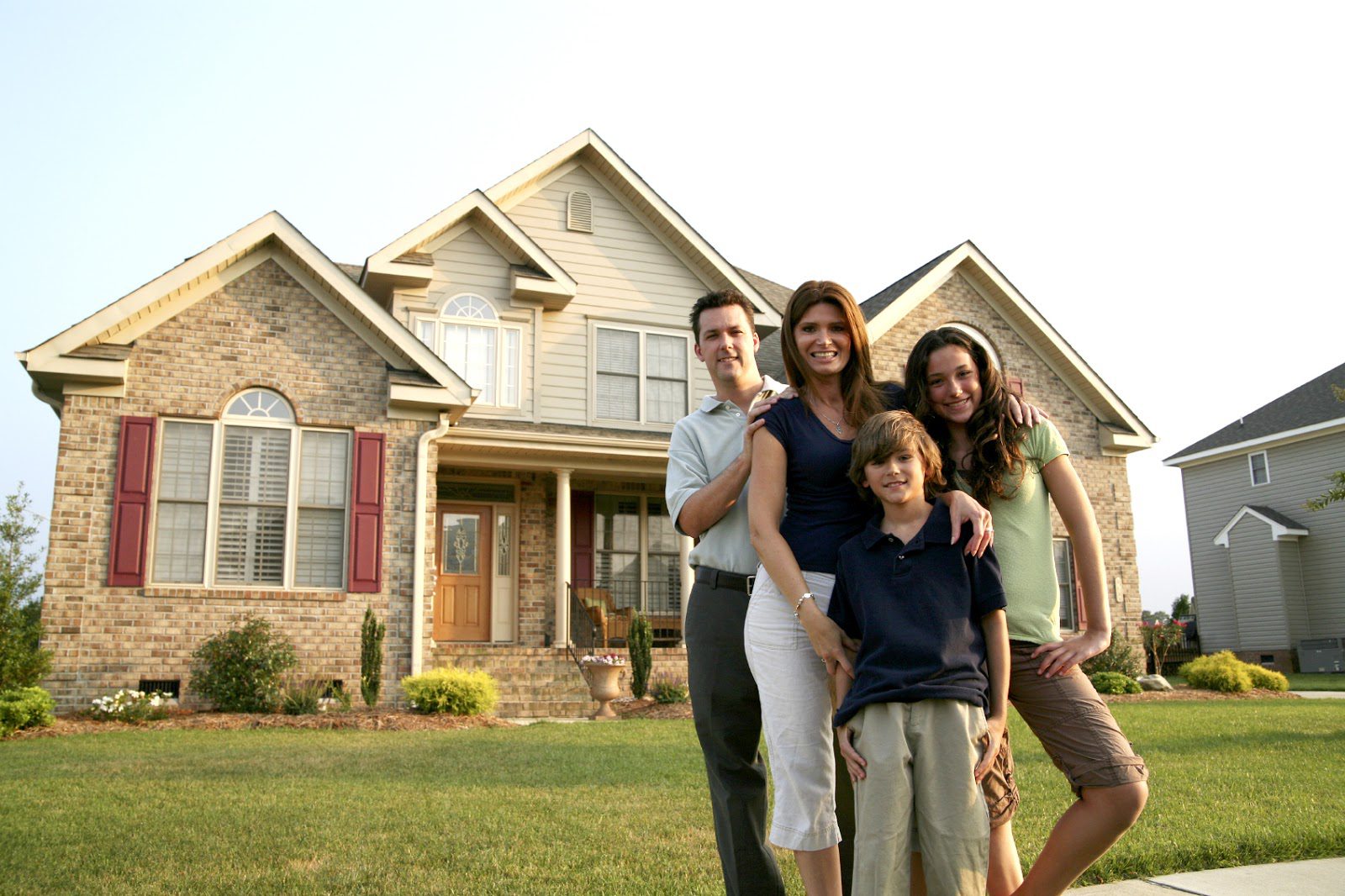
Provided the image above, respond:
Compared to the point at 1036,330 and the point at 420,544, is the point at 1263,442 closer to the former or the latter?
the point at 1036,330

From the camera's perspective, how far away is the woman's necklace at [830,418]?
2.95 meters

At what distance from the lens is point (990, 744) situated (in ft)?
8.49

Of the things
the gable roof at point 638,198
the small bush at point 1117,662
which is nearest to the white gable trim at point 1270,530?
the small bush at point 1117,662

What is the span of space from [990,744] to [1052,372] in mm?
16100

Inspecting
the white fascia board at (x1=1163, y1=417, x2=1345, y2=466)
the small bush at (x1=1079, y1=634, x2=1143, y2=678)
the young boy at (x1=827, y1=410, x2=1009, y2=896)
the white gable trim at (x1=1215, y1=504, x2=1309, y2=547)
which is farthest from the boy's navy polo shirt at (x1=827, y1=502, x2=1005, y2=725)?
the white gable trim at (x1=1215, y1=504, x2=1309, y2=547)

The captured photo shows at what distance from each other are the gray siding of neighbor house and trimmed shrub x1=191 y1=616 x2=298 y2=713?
19.2m

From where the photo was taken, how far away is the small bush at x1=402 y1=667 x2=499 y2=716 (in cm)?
1109

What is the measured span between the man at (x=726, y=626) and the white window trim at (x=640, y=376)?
38.8 ft

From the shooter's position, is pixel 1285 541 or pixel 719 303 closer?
pixel 719 303

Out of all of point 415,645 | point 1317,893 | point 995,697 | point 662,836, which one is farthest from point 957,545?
point 415,645

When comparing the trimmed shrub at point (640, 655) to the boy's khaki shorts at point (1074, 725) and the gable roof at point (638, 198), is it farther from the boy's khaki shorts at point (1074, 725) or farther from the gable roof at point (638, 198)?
the boy's khaki shorts at point (1074, 725)

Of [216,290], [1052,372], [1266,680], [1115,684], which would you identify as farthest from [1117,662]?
[216,290]

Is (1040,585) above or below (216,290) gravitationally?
below

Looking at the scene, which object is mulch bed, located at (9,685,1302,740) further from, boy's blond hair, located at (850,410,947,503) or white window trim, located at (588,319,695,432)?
boy's blond hair, located at (850,410,947,503)
